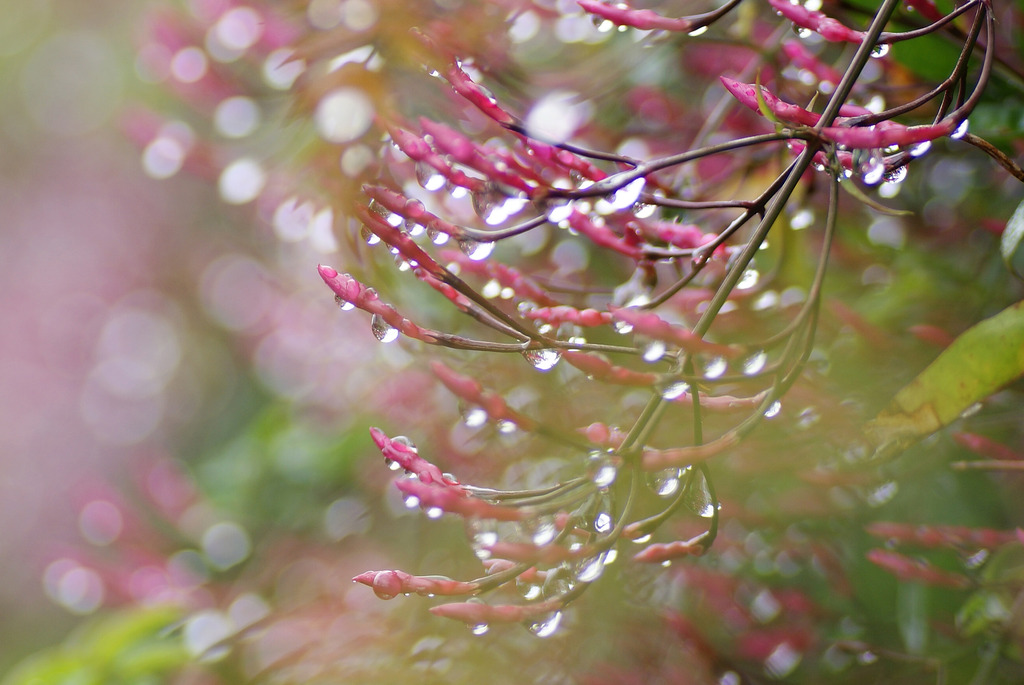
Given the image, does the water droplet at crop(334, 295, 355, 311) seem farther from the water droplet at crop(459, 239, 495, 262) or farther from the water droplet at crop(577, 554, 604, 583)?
the water droplet at crop(577, 554, 604, 583)

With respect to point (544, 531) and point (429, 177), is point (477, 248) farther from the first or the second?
point (544, 531)

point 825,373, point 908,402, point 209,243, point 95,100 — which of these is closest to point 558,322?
point 908,402

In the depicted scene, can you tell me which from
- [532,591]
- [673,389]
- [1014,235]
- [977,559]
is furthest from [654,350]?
[977,559]

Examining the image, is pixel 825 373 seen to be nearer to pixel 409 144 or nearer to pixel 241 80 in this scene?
pixel 409 144

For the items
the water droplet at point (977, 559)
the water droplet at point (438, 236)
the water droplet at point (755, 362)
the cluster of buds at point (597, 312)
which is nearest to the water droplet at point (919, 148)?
the cluster of buds at point (597, 312)

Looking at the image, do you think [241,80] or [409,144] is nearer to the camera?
[409,144]

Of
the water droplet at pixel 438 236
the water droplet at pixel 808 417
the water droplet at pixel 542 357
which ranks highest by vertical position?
the water droplet at pixel 438 236

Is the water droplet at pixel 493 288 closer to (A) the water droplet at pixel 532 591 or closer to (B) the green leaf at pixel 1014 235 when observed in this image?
(A) the water droplet at pixel 532 591
